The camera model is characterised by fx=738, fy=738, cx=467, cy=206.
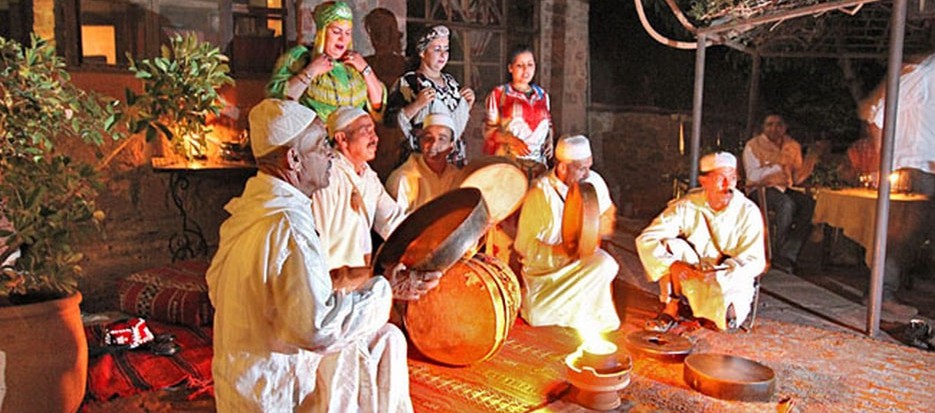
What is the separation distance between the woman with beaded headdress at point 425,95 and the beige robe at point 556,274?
92 cm

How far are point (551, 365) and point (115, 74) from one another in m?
4.20

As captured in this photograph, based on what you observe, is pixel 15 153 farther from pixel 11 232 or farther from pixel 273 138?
pixel 273 138

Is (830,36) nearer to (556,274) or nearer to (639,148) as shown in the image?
(639,148)

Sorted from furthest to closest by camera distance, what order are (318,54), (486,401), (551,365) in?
(318,54), (551,365), (486,401)

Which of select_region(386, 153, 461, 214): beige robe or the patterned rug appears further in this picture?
select_region(386, 153, 461, 214): beige robe

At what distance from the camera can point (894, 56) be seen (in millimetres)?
5359

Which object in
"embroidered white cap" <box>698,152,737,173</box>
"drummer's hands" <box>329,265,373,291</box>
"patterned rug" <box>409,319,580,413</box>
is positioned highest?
"embroidered white cap" <box>698,152,737,173</box>

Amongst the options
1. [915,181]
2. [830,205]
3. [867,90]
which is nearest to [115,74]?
[830,205]

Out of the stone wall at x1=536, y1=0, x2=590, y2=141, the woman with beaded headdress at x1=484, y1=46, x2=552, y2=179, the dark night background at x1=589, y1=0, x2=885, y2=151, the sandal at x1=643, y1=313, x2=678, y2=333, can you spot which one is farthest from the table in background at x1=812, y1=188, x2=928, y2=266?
the dark night background at x1=589, y1=0, x2=885, y2=151

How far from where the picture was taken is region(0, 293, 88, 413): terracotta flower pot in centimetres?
330

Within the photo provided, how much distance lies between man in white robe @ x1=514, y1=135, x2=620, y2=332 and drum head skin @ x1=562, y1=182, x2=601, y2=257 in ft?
0.58

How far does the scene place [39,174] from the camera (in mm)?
3410

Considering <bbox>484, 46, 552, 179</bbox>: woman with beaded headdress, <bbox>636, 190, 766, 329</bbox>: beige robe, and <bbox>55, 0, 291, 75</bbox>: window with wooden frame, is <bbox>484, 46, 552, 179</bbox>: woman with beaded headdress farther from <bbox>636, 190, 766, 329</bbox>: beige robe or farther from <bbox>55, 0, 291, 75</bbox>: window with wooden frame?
<bbox>55, 0, 291, 75</bbox>: window with wooden frame

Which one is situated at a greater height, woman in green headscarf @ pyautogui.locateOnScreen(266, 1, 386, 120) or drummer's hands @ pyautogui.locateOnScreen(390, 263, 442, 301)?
woman in green headscarf @ pyautogui.locateOnScreen(266, 1, 386, 120)
